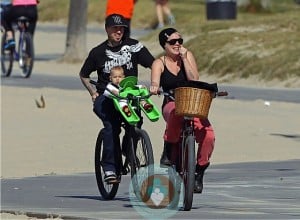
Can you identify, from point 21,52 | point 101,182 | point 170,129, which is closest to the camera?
point 170,129

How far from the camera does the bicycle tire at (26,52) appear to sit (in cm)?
2567

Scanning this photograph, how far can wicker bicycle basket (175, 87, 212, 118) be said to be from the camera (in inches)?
430

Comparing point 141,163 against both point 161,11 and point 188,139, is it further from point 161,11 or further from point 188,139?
point 161,11

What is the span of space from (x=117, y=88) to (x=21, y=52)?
1451 cm

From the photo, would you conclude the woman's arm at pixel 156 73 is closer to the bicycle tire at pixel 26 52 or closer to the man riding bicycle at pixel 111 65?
the man riding bicycle at pixel 111 65

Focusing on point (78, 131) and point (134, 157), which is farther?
point (78, 131)

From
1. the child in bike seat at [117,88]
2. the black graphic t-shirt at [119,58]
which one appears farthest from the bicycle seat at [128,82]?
the black graphic t-shirt at [119,58]

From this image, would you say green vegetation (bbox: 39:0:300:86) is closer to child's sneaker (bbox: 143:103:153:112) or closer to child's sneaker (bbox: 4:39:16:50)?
child's sneaker (bbox: 4:39:16:50)

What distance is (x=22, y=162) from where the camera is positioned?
16.5 meters

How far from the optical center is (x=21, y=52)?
26047mm

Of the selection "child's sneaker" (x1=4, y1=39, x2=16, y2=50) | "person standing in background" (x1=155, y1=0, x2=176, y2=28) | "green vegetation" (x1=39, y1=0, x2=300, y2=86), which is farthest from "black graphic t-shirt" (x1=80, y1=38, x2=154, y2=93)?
"person standing in background" (x1=155, y1=0, x2=176, y2=28)

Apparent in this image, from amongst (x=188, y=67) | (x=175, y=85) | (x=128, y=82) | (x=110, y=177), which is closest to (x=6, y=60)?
(x=110, y=177)

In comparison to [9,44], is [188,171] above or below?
below

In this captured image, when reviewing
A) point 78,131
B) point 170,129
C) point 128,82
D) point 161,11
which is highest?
point 128,82
